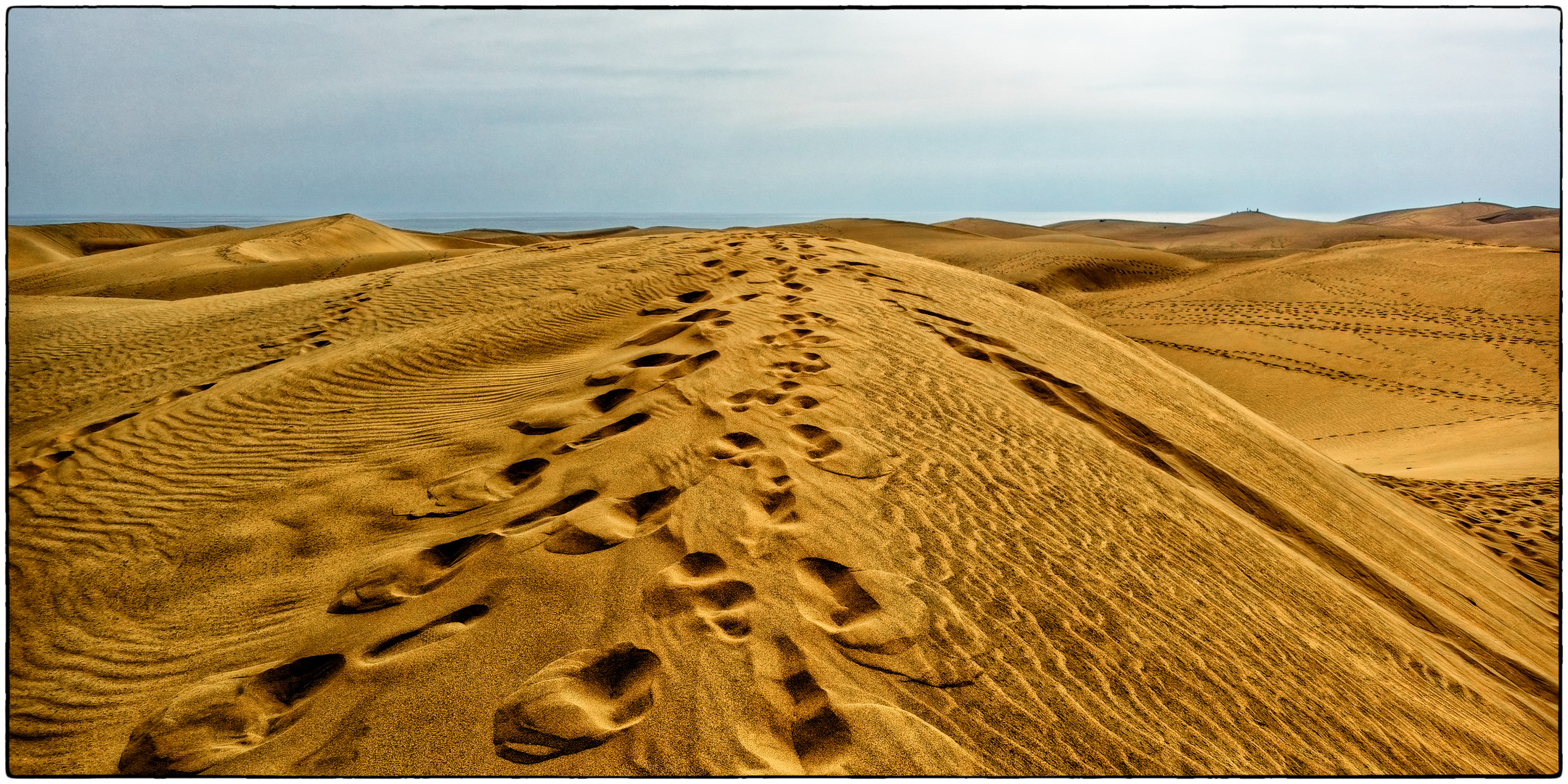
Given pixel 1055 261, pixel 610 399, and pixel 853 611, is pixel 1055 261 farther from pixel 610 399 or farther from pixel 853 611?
pixel 853 611

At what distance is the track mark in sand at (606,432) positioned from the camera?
12.6ft

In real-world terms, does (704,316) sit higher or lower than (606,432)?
higher

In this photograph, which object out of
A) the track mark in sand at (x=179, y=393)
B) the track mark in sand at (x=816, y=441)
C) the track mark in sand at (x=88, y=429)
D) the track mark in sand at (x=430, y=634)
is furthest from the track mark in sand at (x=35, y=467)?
the track mark in sand at (x=816, y=441)

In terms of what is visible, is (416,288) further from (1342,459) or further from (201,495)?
(1342,459)

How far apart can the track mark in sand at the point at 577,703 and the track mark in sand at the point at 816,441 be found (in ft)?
5.02

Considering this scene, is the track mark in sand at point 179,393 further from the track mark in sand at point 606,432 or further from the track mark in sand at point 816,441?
the track mark in sand at point 816,441

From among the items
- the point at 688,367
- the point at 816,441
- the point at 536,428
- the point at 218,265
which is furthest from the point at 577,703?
the point at 218,265

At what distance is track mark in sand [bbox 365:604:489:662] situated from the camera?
2.45 meters

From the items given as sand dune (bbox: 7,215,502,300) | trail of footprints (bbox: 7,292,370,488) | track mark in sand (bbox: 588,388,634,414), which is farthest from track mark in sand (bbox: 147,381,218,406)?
sand dune (bbox: 7,215,502,300)

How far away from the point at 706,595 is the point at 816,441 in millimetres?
1359

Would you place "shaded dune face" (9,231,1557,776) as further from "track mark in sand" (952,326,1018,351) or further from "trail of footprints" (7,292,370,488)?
"track mark in sand" (952,326,1018,351)

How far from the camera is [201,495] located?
419 cm

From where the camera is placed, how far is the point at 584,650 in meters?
2.37

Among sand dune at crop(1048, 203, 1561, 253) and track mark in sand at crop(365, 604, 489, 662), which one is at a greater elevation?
sand dune at crop(1048, 203, 1561, 253)
